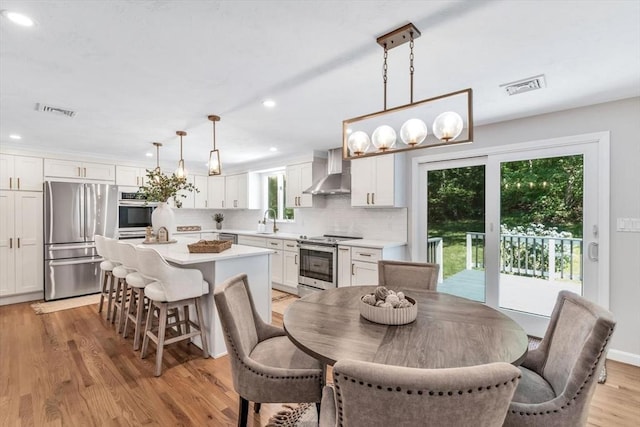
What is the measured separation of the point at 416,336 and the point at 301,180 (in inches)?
162

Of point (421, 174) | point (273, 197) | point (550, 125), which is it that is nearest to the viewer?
point (550, 125)

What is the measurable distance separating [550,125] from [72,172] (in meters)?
6.62

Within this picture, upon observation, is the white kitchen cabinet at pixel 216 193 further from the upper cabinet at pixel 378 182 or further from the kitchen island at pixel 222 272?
the kitchen island at pixel 222 272

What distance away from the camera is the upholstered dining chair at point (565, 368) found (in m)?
1.16

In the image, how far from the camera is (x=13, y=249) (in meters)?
4.44

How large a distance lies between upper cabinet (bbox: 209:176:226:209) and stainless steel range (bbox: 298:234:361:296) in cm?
285

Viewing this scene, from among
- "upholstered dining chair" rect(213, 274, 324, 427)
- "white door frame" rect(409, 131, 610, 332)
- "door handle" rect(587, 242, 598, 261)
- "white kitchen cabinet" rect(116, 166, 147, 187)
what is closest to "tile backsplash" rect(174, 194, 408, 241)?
"white door frame" rect(409, 131, 610, 332)

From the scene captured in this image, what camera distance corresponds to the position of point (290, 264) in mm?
5008

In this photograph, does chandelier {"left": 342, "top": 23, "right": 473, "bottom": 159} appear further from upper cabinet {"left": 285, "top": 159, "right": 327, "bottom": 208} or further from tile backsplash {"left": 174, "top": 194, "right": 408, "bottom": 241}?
upper cabinet {"left": 285, "top": 159, "right": 327, "bottom": 208}

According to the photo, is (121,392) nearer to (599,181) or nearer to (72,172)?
(72,172)

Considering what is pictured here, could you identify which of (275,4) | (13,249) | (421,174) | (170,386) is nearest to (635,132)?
(421,174)

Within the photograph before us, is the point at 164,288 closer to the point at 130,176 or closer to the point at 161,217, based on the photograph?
the point at 161,217

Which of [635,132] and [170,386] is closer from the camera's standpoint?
[170,386]

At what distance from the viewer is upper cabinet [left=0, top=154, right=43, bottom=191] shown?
438 cm
